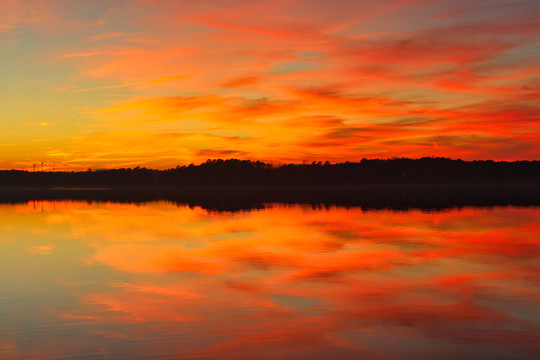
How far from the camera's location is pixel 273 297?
48.6ft

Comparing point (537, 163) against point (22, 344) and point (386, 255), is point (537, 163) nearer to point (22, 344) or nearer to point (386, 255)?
point (386, 255)

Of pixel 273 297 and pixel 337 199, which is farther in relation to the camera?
pixel 337 199

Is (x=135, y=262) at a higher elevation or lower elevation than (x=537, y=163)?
lower

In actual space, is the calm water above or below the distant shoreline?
Result: below

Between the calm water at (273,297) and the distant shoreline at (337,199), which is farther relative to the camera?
the distant shoreline at (337,199)

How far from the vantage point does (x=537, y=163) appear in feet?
593

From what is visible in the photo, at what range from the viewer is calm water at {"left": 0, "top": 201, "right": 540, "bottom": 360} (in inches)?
428

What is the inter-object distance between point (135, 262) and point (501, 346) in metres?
14.7

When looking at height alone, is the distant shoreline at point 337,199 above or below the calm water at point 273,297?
above

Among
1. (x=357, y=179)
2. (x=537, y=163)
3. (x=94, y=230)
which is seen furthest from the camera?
(x=357, y=179)

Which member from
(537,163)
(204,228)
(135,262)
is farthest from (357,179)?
(135,262)

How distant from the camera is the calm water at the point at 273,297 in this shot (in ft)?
35.7

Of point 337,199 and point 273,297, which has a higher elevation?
point 337,199

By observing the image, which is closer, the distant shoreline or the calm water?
the calm water
